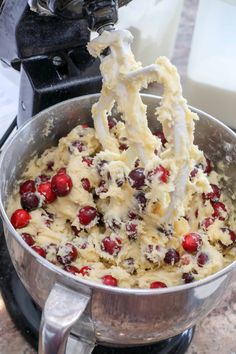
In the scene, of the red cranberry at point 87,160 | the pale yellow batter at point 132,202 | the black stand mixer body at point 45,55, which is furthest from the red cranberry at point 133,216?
the black stand mixer body at point 45,55

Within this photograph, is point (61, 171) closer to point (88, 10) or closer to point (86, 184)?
point (86, 184)

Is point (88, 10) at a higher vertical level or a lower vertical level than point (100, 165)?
higher

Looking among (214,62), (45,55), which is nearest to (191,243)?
(45,55)

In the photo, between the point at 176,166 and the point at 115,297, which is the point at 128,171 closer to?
the point at 176,166

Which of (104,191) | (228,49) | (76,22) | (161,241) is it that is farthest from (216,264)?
(228,49)

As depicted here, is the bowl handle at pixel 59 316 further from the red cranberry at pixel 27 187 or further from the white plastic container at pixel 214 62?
the white plastic container at pixel 214 62

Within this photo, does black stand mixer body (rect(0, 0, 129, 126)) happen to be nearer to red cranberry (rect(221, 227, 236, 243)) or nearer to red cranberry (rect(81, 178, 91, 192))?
red cranberry (rect(81, 178, 91, 192))

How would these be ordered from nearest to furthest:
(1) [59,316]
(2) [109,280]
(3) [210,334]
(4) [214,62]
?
1. (1) [59,316]
2. (2) [109,280]
3. (3) [210,334]
4. (4) [214,62]
